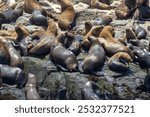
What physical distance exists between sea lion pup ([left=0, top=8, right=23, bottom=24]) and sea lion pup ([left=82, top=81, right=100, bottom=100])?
604cm

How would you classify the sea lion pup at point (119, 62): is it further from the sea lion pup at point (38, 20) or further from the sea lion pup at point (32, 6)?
the sea lion pup at point (32, 6)

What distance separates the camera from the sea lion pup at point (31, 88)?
488 inches

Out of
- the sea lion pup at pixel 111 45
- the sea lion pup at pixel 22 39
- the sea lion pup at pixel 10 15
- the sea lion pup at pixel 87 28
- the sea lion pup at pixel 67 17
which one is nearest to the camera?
the sea lion pup at pixel 111 45

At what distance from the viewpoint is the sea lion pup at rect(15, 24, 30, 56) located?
14719mm

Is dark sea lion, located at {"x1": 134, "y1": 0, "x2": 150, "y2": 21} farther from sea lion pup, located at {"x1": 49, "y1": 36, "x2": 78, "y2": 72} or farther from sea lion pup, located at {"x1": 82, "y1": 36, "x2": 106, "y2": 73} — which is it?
sea lion pup, located at {"x1": 49, "y1": 36, "x2": 78, "y2": 72}

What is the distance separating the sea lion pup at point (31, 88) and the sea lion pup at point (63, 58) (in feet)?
2.92

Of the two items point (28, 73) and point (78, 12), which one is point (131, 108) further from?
point (78, 12)

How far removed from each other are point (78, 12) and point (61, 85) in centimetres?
619

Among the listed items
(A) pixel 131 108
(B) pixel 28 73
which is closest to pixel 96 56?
(B) pixel 28 73

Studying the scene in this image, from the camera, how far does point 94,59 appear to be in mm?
13820

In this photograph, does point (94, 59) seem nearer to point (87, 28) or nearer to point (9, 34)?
point (87, 28)

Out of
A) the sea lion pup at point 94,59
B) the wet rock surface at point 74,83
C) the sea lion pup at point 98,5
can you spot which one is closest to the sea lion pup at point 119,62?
the wet rock surface at point 74,83

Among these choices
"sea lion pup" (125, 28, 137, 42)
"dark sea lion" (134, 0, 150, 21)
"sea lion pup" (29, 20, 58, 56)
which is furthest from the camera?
"dark sea lion" (134, 0, 150, 21)

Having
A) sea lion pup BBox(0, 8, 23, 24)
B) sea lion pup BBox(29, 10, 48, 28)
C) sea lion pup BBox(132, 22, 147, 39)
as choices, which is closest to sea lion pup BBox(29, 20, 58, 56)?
sea lion pup BBox(29, 10, 48, 28)
